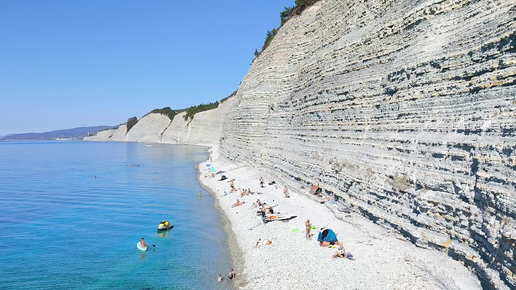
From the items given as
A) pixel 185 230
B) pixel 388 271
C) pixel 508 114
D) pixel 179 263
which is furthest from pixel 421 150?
pixel 185 230

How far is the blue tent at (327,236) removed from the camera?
571 inches

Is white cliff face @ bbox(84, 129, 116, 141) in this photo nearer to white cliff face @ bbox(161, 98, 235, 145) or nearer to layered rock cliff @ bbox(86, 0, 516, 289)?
white cliff face @ bbox(161, 98, 235, 145)

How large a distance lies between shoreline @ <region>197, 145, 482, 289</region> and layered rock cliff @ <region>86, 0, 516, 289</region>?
1.60 ft

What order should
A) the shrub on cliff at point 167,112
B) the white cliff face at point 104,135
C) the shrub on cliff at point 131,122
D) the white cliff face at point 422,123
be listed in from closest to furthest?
the white cliff face at point 422,123, the shrub on cliff at point 167,112, the shrub on cliff at point 131,122, the white cliff face at point 104,135

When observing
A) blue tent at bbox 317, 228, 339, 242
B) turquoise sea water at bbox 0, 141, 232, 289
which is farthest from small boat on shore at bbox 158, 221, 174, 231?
blue tent at bbox 317, 228, 339, 242

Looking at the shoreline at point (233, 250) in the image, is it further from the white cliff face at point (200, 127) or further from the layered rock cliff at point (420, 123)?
the white cliff face at point (200, 127)

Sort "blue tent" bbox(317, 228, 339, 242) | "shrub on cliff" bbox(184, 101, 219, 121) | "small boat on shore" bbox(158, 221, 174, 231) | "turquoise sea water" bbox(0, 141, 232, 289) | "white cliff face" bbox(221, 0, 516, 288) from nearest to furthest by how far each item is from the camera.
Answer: "white cliff face" bbox(221, 0, 516, 288)
"turquoise sea water" bbox(0, 141, 232, 289)
"blue tent" bbox(317, 228, 339, 242)
"small boat on shore" bbox(158, 221, 174, 231)
"shrub on cliff" bbox(184, 101, 219, 121)

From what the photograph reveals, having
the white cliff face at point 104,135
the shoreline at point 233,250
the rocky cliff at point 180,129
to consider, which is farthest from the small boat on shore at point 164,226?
the white cliff face at point 104,135

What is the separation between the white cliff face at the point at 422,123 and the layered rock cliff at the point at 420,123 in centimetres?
4

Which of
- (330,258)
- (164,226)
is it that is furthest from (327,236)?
(164,226)

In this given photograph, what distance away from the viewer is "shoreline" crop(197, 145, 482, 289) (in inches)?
431

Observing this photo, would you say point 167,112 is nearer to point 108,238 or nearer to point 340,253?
point 108,238

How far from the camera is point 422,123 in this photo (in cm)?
1329

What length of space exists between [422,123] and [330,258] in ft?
19.2
